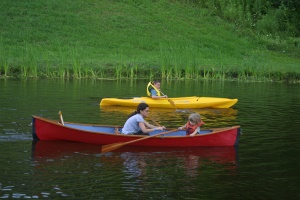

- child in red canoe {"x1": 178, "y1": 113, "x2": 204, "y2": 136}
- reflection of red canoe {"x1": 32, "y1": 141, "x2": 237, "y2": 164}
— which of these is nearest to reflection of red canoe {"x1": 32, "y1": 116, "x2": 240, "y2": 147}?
reflection of red canoe {"x1": 32, "y1": 141, "x2": 237, "y2": 164}

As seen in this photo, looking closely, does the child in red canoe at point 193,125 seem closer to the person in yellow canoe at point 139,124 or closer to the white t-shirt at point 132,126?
the person in yellow canoe at point 139,124

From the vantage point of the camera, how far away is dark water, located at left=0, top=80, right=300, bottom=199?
1122cm

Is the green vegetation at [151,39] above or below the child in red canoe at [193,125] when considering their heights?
above

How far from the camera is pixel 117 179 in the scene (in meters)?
11.9

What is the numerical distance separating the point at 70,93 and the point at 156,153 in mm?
11572

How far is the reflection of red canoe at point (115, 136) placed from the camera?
14812 mm

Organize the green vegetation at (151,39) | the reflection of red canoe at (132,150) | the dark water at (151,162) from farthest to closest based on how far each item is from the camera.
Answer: the green vegetation at (151,39)
the reflection of red canoe at (132,150)
the dark water at (151,162)

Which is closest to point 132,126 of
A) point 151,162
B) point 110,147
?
point 110,147

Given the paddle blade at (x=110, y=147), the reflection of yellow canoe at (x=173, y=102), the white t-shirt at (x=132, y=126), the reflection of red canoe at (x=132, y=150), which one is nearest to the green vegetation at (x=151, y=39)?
the reflection of yellow canoe at (x=173, y=102)

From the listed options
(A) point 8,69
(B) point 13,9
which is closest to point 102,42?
(B) point 13,9

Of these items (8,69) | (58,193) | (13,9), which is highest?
(13,9)

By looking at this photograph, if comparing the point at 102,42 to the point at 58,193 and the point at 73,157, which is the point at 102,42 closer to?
the point at 73,157

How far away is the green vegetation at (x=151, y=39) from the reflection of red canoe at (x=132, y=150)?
16.2m

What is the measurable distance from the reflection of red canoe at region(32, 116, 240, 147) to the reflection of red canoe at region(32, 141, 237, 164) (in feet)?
0.37
